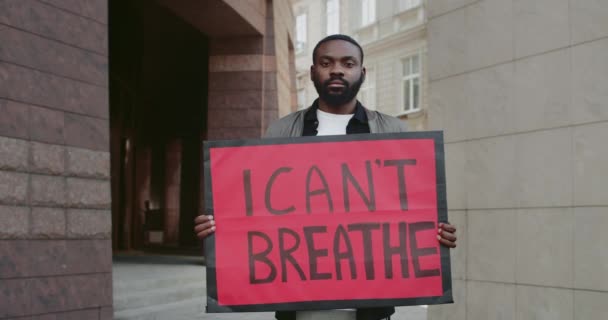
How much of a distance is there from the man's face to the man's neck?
0.09m

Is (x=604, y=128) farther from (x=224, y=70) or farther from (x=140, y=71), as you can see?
(x=140, y=71)

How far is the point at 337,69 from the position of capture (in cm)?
295

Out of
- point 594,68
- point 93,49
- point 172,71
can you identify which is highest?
point 172,71

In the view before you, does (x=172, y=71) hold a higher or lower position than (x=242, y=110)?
higher

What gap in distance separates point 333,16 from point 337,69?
95.4ft

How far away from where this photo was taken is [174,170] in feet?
68.6

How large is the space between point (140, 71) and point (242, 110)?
246 inches

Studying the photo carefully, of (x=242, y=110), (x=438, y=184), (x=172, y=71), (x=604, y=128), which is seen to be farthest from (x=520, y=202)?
(x=172, y=71)

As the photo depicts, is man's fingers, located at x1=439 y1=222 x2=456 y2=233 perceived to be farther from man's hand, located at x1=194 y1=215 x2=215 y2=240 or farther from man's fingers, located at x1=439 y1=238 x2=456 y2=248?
man's hand, located at x1=194 y1=215 x2=215 y2=240

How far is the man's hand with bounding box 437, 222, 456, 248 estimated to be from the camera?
9.79ft

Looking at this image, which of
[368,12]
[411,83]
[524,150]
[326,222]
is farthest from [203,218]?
[368,12]

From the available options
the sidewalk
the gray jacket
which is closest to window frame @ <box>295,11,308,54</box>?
the sidewalk

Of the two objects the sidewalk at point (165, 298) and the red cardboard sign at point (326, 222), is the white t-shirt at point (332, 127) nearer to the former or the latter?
the red cardboard sign at point (326, 222)

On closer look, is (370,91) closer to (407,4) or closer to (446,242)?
(407,4)
